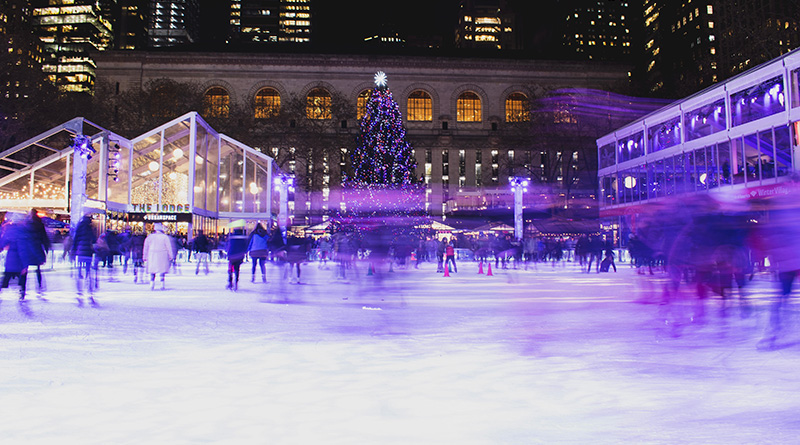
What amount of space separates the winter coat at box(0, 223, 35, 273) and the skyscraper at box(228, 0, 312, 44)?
182m

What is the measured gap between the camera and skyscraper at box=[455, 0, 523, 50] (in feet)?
530

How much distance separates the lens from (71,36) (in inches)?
5502

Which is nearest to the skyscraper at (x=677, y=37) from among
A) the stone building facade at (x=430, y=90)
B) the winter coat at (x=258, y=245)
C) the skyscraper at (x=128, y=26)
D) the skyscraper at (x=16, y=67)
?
the stone building facade at (x=430, y=90)

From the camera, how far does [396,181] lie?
111 ft

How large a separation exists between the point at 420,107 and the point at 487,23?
105m

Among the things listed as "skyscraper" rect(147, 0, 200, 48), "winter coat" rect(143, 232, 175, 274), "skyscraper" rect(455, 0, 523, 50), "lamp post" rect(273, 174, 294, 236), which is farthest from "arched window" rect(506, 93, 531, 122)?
"skyscraper" rect(147, 0, 200, 48)

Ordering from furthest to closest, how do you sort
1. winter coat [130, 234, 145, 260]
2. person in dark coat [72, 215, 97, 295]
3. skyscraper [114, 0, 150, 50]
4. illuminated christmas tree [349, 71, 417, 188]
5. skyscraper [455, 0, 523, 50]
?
1. skyscraper [455, 0, 523, 50]
2. skyscraper [114, 0, 150, 50]
3. illuminated christmas tree [349, 71, 417, 188]
4. winter coat [130, 234, 145, 260]
5. person in dark coat [72, 215, 97, 295]

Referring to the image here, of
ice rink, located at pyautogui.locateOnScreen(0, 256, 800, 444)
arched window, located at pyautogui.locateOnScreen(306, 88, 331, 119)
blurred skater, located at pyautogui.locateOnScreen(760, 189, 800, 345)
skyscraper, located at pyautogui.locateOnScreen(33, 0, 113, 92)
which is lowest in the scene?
ice rink, located at pyautogui.locateOnScreen(0, 256, 800, 444)

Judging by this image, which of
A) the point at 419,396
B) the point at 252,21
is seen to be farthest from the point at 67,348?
the point at 252,21

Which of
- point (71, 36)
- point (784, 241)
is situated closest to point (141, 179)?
point (784, 241)

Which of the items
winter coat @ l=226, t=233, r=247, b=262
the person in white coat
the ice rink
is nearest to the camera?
the ice rink

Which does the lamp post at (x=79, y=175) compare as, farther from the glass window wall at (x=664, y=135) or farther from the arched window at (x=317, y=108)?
the arched window at (x=317, y=108)

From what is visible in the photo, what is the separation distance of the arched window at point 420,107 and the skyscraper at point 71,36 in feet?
331

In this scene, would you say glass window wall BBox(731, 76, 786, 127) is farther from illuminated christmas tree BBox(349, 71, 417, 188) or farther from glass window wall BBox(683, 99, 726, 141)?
illuminated christmas tree BBox(349, 71, 417, 188)
